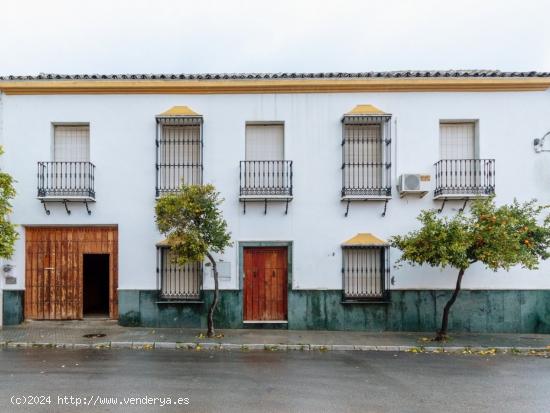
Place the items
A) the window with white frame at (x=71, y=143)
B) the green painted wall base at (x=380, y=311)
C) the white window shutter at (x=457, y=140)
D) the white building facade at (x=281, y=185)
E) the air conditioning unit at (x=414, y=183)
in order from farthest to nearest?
1. the window with white frame at (x=71, y=143)
2. the white window shutter at (x=457, y=140)
3. the white building facade at (x=281, y=185)
4. the green painted wall base at (x=380, y=311)
5. the air conditioning unit at (x=414, y=183)

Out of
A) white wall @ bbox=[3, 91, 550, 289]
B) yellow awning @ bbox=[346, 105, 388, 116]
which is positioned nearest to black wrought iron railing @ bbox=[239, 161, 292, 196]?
white wall @ bbox=[3, 91, 550, 289]

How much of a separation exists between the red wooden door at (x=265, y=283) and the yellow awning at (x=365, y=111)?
395cm

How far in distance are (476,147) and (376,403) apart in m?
7.46

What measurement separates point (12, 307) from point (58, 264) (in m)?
1.52

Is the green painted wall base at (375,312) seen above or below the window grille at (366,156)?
below

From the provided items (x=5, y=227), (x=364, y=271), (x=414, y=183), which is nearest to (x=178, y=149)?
(x=5, y=227)

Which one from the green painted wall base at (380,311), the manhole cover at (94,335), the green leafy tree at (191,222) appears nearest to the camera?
the green leafy tree at (191,222)

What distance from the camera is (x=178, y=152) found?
33.1ft

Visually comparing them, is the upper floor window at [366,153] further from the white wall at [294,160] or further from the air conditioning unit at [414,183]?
the air conditioning unit at [414,183]

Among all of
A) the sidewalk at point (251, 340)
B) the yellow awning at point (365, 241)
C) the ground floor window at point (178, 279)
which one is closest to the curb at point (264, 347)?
the sidewalk at point (251, 340)

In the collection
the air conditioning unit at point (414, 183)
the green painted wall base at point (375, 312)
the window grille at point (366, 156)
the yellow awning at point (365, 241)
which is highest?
the window grille at point (366, 156)

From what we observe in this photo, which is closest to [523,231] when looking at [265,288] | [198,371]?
[265,288]

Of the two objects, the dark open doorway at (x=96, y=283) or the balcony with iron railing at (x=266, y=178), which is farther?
the dark open doorway at (x=96, y=283)

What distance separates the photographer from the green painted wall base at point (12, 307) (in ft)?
32.1
